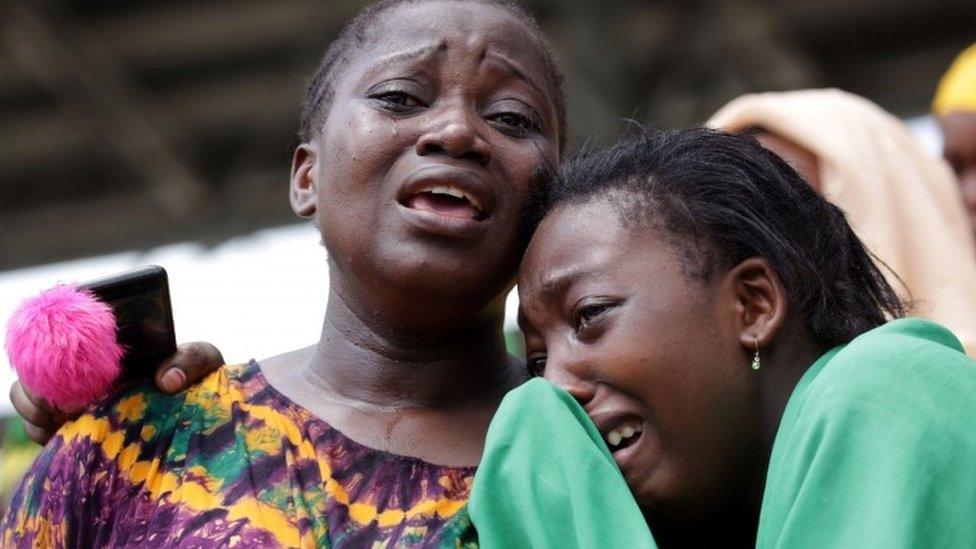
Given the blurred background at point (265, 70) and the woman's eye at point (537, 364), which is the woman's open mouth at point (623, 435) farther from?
the blurred background at point (265, 70)

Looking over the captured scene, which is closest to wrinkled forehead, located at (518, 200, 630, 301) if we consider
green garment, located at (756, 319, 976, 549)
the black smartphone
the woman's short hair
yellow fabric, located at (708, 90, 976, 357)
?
the woman's short hair

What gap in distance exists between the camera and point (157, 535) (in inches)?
112

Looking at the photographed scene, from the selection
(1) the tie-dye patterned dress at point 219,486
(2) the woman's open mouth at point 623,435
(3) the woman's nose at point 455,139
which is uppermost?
(3) the woman's nose at point 455,139

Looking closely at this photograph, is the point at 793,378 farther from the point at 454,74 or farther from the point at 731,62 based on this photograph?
the point at 731,62

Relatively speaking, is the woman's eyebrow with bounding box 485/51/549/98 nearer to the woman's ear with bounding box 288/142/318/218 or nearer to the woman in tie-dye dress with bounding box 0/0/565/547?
the woman in tie-dye dress with bounding box 0/0/565/547

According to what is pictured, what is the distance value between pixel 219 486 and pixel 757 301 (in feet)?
2.77

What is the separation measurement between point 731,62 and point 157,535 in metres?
5.68

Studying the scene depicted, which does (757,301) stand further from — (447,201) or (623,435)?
(447,201)

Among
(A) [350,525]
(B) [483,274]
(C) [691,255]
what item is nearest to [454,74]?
(B) [483,274]

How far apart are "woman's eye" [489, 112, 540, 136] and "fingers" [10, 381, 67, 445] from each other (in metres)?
0.84

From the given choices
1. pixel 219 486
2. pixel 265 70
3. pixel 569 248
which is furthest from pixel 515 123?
pixel 265 70

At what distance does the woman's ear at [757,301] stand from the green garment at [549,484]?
0.91 feet

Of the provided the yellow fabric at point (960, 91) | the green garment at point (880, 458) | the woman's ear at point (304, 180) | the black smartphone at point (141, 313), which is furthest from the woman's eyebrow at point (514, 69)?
the yellow fabric at point (960, 91)

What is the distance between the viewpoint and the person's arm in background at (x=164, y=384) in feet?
9.88
